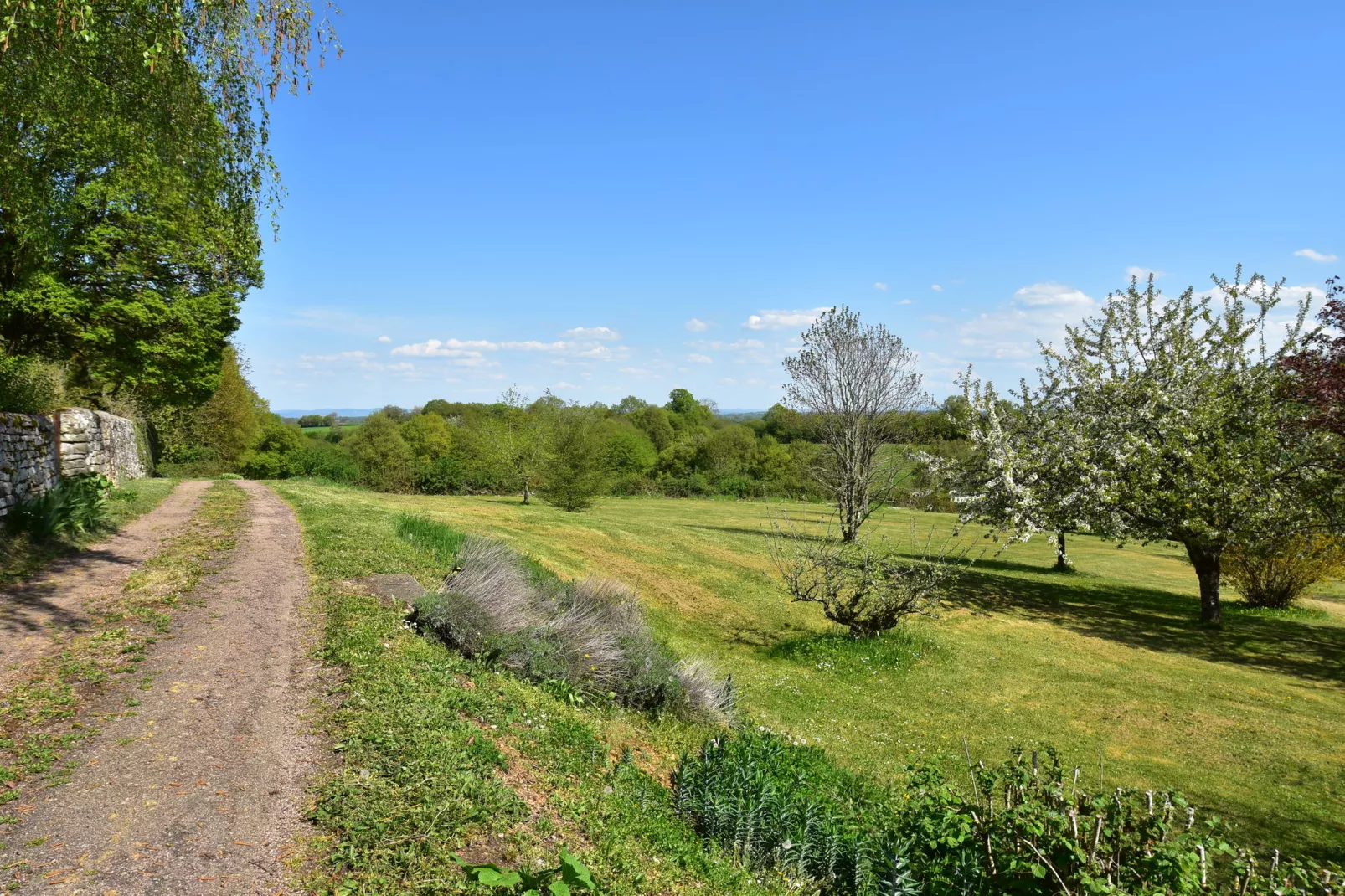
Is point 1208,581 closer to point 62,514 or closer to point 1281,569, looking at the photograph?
point 1281,569

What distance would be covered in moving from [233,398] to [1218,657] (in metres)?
51.5

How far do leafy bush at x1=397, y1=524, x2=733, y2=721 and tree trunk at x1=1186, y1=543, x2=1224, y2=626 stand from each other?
577 inches

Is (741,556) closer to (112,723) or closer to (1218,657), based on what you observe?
(1218,657)

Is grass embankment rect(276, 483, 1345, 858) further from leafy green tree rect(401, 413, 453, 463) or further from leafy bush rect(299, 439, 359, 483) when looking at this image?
leafy green tree rect(401, 413, 453, 463)

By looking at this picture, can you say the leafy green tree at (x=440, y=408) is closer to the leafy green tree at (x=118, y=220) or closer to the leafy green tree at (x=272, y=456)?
the leafy green tree at (x=272, y=456)

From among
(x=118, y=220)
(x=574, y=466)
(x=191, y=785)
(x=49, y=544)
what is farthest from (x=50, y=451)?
(x=574, y=466)

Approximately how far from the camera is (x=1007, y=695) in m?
11.2

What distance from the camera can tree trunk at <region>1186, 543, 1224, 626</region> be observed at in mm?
16688

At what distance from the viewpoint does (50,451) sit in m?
12.9

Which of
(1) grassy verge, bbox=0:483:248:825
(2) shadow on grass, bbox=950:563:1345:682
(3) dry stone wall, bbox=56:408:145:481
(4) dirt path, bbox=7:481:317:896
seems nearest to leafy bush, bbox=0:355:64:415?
(3) dry stone wall, bbox=56:408:145:481

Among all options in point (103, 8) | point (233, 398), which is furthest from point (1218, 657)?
point (233, 398)

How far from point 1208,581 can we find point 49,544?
2342 centimetres

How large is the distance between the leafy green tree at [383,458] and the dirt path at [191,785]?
4208cm

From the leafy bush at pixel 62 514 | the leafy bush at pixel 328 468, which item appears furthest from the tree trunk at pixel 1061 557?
the leafy bush at pixel 328 468
